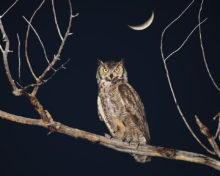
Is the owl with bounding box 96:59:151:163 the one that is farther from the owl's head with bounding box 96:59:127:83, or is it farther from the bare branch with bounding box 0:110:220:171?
the bare branch with bounding box 0:110:220:171

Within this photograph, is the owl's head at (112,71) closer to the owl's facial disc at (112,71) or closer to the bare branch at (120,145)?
the owl's facial disc at (112,71)

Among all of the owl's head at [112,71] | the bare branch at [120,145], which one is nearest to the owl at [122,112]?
the owl's head at [112,71]

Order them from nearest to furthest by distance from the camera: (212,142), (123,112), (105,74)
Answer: (212,142) → (123,112) → (105,74)

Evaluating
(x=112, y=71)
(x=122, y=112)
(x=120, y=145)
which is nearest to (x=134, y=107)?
(x=122, y=112)

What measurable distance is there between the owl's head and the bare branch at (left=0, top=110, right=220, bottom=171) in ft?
3.63

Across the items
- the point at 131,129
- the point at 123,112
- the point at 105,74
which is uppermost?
the point at 105,74

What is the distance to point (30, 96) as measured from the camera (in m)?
1.64

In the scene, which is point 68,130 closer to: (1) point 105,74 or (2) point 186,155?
(2) point 186,155

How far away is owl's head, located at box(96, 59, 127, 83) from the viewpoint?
2.84 m

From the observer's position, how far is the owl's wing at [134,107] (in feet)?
8.64

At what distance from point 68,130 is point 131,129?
1014mm

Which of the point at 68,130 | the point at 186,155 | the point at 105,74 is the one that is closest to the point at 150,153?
the point at 186,155

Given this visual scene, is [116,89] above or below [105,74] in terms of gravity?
below

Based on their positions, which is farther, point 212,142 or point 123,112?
point 123,112
